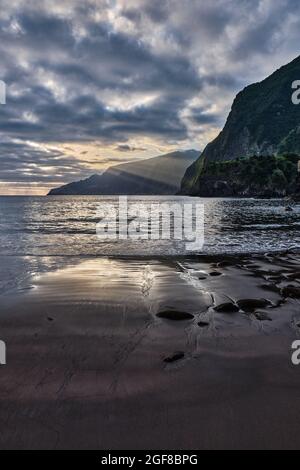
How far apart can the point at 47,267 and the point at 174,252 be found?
21.9 feet

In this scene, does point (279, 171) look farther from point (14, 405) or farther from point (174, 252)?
point (14, 405)

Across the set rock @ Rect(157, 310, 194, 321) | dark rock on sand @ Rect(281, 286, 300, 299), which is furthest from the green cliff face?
rock @ Rect(157, 310, 194, 321)

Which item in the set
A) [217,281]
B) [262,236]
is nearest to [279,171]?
[262,236]

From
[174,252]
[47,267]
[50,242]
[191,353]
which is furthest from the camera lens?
[50,242]

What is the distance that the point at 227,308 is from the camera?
293 inches

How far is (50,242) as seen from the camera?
20453 millimetres

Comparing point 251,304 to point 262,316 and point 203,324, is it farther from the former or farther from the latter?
point 203,324

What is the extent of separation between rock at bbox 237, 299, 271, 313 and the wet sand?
5 cm

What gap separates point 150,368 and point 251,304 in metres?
3.85

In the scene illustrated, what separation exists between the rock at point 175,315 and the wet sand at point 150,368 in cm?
2

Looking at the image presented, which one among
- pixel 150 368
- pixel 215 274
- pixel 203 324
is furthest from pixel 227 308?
pixel 215 274

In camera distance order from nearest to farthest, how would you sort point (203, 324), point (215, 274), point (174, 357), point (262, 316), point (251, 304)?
point (174, 357) → point (203, 324) → point (262, 316) → point (251, 304) → point (215, 274)

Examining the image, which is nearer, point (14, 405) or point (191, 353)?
point (14, 405)

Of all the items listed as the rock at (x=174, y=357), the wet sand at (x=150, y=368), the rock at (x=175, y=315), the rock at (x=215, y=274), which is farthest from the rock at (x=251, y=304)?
the rock at (x=215, y=274)
